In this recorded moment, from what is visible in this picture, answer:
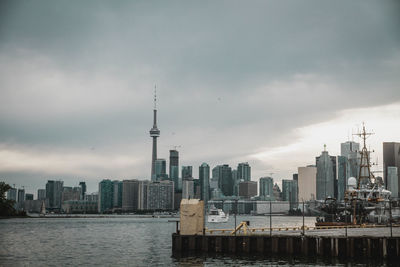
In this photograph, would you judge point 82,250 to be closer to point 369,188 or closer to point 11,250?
point 11,250

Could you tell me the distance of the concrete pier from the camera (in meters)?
49.3

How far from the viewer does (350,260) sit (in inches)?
1964

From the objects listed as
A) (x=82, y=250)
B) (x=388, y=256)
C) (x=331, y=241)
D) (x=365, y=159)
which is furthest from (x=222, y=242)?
(x=365, y=159)

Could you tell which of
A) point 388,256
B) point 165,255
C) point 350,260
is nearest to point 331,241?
point 350,260

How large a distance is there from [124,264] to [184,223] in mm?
8966

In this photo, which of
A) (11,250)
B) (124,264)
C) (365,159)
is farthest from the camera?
(365,159)

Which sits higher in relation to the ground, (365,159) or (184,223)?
(365,159)

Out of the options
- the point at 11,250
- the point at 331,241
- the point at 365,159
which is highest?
the point at 365,159

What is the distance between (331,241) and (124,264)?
24.0 meters

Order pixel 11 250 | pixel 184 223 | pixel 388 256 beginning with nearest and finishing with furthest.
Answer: pixel 388 256 → pixel 184 223 → pixel 11 250

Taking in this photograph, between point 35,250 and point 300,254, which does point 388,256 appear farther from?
point 35,250

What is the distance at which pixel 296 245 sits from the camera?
172 feet

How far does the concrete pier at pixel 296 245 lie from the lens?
49.3 metres

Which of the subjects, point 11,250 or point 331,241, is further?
point 11,250
